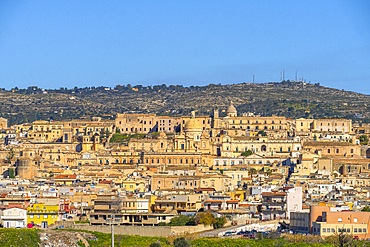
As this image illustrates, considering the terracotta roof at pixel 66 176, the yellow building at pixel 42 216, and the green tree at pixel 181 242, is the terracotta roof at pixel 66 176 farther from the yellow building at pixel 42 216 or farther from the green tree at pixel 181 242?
the green tree at pixel 181 242

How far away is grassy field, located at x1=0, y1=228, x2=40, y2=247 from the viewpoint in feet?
160

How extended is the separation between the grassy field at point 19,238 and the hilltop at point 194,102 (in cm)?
6613

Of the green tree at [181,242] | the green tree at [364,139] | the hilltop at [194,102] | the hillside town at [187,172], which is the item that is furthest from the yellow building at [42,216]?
the hilltop at [194,102]

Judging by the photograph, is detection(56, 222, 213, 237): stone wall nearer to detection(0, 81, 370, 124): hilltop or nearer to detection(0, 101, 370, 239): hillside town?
detection(0, 101, 370, 239): hillside town

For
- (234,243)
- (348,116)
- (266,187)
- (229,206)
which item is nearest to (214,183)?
(266,187)

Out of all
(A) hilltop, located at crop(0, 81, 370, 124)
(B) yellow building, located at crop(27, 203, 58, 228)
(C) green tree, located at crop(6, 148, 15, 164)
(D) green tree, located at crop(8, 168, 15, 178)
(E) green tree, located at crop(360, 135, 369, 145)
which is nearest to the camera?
(B) yellow building, located at crop(27, 203, 58, 228)

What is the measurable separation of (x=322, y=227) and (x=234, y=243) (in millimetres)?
3666

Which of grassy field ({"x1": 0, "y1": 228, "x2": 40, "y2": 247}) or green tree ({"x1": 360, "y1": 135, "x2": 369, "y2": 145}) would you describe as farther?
green tree ({"x1": 360, "y1": 135, "x2": 369, "y2": 145})

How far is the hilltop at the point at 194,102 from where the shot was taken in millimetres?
124062

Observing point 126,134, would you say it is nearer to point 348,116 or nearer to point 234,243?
point 348,116

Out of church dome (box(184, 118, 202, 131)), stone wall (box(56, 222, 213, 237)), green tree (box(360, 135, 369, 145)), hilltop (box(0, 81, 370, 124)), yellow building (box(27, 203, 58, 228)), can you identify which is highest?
hilltop (box(0, 81, 370, 124))

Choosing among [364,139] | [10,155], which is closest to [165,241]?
[10,155]

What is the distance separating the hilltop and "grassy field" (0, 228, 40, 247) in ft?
217

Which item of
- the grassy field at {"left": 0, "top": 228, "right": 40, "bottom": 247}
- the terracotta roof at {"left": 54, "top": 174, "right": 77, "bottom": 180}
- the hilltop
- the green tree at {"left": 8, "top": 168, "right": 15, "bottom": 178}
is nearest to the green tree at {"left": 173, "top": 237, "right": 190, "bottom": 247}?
the grassy field at {"left": 0, "top": 228, "right": 40, "bottom": 247}
